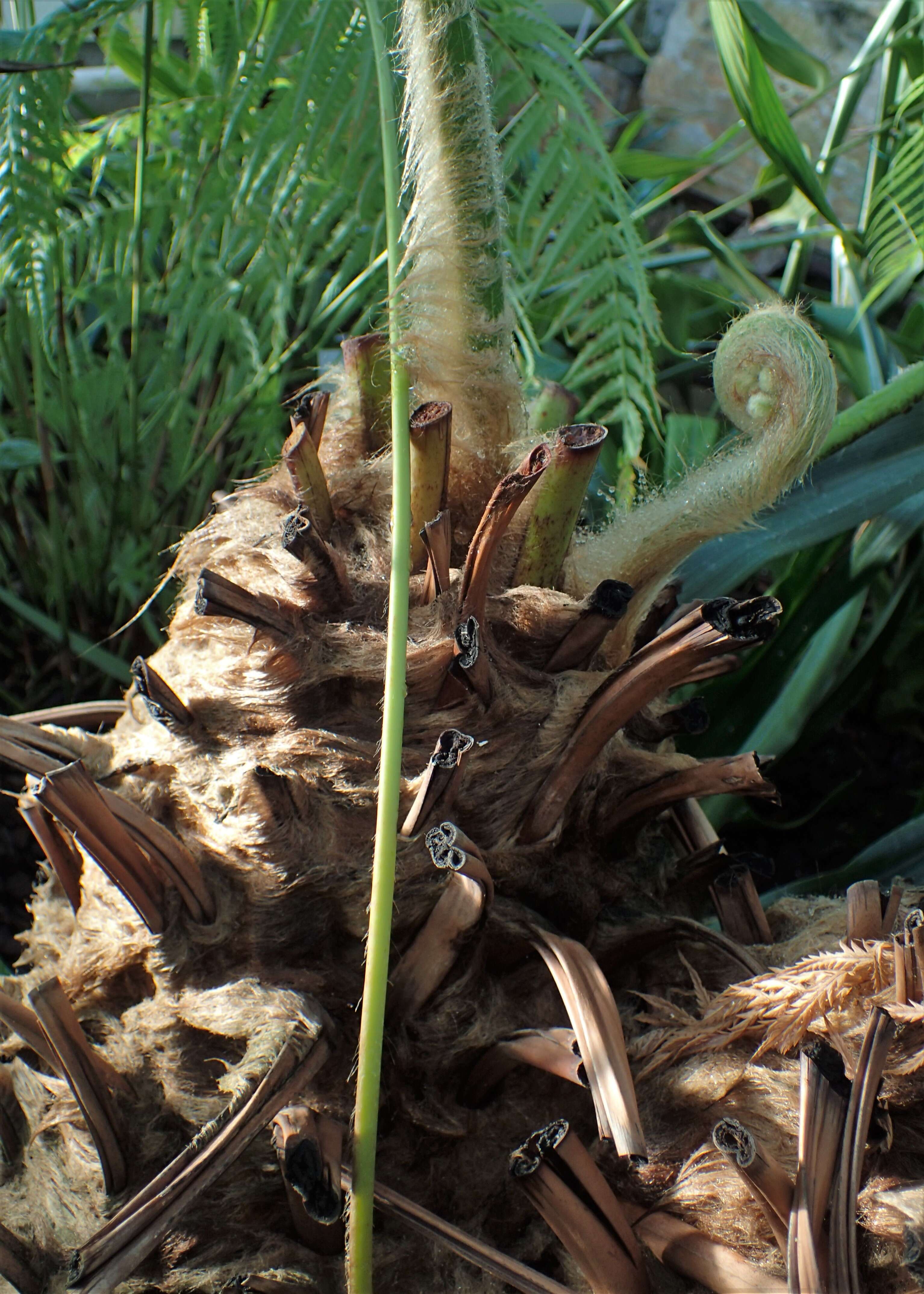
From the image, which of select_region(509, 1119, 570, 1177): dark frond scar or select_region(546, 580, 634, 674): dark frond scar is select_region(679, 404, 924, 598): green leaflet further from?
select_region(509, 1119, 570, 1177): dark frond scar

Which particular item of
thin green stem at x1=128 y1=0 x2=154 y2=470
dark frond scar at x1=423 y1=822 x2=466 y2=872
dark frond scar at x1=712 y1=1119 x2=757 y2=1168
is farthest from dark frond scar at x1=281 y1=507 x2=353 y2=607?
thin green stem at x1=128 y1=0 x2=154 y2=470

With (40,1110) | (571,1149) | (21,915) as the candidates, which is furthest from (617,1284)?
(21,915)

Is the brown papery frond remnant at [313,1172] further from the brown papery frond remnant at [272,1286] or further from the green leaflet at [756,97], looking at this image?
the green leaflet at [756,97]

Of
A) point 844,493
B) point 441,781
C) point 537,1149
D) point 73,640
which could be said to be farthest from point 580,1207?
point 73,640

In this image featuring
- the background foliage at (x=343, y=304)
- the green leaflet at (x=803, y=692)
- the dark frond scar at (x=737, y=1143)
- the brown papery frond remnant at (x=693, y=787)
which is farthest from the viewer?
the green leaflet at (x=803, y=692)

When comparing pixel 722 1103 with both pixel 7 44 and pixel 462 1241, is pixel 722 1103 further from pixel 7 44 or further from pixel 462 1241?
pixel 7 44

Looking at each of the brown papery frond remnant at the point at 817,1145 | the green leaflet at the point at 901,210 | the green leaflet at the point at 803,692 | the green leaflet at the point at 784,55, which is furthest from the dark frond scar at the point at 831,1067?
the green leaflet at the point at 784,55

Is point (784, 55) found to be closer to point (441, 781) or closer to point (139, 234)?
point (139, 234)

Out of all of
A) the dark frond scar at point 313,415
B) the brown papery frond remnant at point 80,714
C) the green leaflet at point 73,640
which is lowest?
the green leaflet at point 73,640
